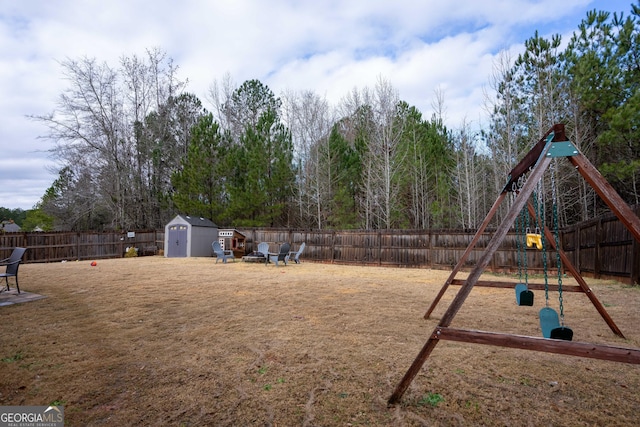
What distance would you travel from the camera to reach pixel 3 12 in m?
5.38

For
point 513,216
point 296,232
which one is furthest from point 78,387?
point 296,232

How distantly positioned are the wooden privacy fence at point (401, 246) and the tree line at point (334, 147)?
3.00 meters

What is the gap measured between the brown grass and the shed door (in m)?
12.5

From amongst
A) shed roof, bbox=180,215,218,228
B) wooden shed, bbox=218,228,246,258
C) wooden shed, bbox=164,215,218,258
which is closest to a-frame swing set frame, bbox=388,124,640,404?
wooden shed, bbox=218,228,246,258

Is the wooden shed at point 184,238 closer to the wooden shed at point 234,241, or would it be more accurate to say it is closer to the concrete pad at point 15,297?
the wooden shed at point 234,241

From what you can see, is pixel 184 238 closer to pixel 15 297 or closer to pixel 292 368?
pixel 15 297

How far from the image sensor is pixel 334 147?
66.1ft

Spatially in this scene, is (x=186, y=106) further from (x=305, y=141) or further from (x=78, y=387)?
(x=78, y=387)

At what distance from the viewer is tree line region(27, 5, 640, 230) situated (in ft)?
42.8

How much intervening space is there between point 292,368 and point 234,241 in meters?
14.8

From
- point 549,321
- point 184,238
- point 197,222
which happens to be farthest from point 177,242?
point 549,321

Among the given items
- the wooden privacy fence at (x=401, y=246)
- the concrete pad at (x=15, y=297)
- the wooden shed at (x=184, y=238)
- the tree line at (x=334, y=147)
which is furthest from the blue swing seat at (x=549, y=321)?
the wooden shed at (x=184, y=238)

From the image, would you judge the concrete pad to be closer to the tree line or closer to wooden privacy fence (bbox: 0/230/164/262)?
wooden privacy fence (bbox: 0/230/164/262)

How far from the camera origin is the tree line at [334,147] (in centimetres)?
1303
